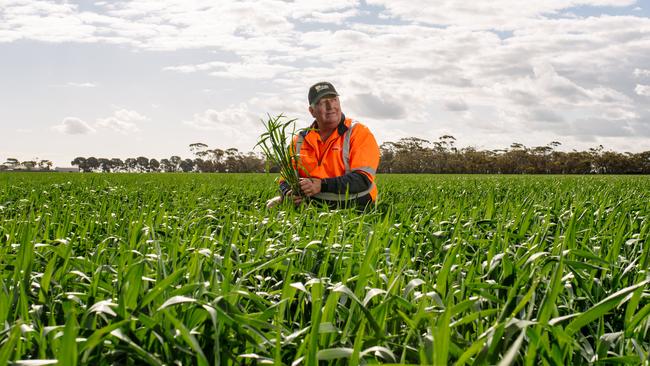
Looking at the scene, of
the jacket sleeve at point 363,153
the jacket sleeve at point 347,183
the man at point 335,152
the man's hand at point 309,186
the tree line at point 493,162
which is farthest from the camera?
the tree line at point 493,162

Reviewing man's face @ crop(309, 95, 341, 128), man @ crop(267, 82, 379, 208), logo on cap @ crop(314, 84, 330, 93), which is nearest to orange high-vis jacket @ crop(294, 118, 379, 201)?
man @ crop(267, 82, 379, 208)

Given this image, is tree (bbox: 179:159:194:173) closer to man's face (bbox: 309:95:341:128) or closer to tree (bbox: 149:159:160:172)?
tree (bbox: 149:159:160:172)

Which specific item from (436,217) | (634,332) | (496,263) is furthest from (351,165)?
(634,332)

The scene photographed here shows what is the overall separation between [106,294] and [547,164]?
113125mm

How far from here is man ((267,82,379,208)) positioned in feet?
21.7

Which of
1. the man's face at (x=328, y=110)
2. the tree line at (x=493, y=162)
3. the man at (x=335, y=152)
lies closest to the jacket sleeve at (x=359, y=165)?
the man at (x=335, y=152)

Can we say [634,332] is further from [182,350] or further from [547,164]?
[547,164]

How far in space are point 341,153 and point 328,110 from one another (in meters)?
0.54

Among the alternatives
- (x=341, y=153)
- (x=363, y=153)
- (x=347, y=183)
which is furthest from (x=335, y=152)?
(x=347, y=183)

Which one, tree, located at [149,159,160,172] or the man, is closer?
the man

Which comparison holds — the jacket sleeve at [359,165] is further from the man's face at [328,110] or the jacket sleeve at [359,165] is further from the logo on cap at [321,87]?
the logo on cap at [321,87]

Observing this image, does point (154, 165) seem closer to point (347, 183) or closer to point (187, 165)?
point (187, 165)

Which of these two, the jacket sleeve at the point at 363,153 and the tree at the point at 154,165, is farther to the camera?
the tree at the point at 154,165

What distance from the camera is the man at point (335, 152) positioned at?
6602mm
